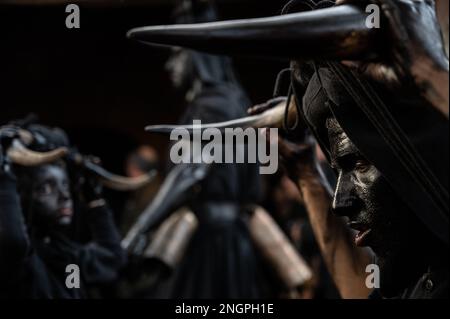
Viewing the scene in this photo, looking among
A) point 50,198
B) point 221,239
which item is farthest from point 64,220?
point 221,239

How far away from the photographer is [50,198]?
4430mm

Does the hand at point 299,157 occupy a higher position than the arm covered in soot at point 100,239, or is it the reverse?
the hand at point 299,157

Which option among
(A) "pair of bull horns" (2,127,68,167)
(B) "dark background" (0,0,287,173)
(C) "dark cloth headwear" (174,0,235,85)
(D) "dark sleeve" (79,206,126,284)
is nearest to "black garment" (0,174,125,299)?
(D) "dark sleeve" (79,206,126,284)

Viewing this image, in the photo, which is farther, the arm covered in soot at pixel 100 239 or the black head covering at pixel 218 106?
the black head covering at pixel 218 106

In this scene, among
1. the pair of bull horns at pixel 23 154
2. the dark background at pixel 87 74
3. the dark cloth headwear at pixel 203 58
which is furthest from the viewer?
Answer: the dark background at pixel 87 74

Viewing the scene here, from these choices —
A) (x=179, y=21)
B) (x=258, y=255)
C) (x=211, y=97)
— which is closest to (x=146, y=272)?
(x=258, y=255)

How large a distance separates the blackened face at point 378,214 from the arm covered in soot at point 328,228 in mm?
809

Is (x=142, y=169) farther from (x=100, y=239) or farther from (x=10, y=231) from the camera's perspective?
(x=10, y=231)

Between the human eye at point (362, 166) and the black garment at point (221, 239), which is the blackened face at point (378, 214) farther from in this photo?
the black garment at point (221, 239)

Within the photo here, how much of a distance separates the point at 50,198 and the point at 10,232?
0.91 m

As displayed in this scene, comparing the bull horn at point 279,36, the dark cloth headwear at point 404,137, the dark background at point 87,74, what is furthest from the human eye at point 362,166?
the dark background at point 87,74

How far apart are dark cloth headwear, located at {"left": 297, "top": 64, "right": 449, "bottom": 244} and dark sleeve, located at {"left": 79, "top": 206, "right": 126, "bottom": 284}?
2.81m

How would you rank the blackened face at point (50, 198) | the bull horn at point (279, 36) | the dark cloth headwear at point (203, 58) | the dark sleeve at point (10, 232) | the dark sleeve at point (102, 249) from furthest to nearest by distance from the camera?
the dark cloth headwear at point (203, 58), the dark sleeve at point (102, 249), the blackened face at point (50, 198), the dark sleeve at point (10, 232), the bull horn at point (279, 36)

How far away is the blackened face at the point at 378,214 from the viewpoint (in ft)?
6.78
